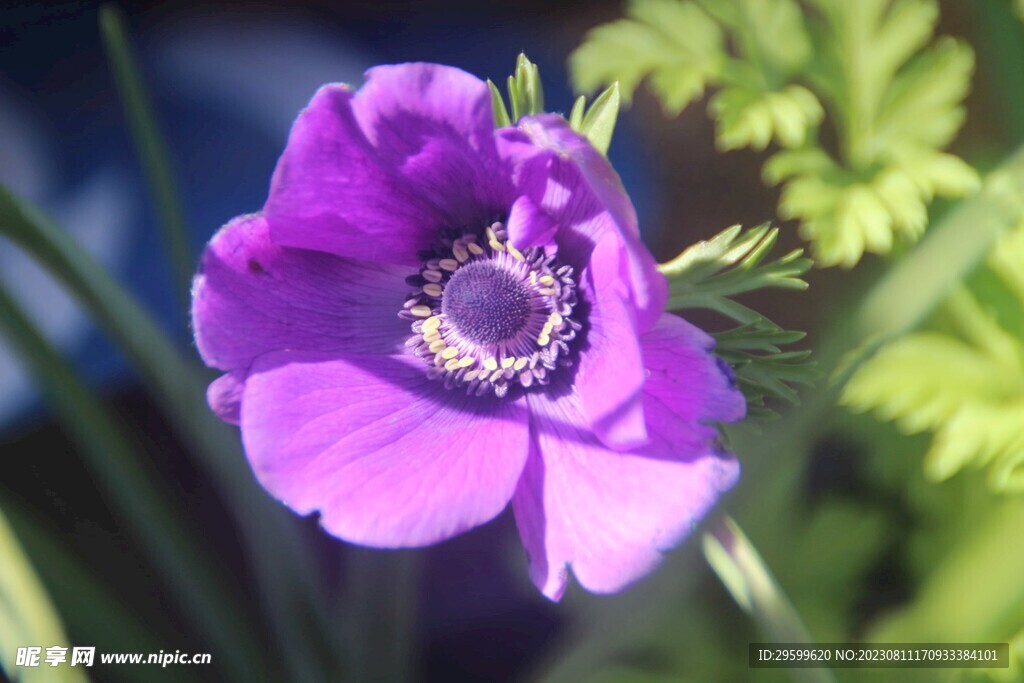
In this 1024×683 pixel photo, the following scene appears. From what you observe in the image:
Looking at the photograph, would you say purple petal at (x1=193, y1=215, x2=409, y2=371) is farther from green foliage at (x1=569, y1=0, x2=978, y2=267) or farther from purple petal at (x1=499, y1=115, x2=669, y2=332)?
green foliage at (x1=569, y1=0, x2=978, y2=267)

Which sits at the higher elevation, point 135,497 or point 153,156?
point 153,156

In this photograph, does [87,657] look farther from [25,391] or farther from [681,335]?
[681,335]

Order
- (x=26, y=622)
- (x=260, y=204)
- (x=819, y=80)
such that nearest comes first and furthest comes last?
(x=26, y=622)
(x=819, y=80)
(x=260, y=204)

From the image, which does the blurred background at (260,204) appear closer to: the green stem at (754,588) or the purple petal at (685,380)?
the green stem at (754,588)

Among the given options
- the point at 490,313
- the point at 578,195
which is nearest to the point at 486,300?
the point at 490,313

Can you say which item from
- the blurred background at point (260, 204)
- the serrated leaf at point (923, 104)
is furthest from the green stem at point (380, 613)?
the serrated leaf at point (923, 104)

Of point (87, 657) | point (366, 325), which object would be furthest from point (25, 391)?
point (366, 325)

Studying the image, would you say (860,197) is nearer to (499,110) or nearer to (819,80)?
(819,80)
